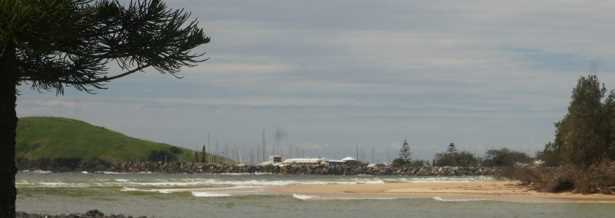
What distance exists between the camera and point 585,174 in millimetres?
42969

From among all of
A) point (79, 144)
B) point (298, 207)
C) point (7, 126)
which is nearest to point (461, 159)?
point (79, 144)

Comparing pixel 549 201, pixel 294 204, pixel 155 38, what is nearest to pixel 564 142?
pixel 549 201

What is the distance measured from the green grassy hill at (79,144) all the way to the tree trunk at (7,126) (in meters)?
151

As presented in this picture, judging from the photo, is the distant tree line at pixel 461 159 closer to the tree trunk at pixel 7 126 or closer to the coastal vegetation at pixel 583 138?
the coastal vegetation at pixel 583 138

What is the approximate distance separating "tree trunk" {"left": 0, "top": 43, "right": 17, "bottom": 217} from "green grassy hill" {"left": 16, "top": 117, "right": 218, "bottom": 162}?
494 feet

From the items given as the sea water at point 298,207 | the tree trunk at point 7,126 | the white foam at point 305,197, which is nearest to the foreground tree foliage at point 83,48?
the tree trunk at point 7,126

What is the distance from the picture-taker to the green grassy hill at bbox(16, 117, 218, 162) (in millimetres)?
167500

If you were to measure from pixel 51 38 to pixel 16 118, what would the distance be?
148 centimetres

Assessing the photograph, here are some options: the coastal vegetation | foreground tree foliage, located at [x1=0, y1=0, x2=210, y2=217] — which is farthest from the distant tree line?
foreground tree foliage, located at [x1=0, y1=0, x2=210, y2=217]

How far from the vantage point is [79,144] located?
175625 millimetres

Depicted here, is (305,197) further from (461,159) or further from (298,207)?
(461,159)

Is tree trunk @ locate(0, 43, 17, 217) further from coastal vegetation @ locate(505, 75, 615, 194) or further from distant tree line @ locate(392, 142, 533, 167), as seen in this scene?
distant tree line @ locate(392, 142, 533, 167)

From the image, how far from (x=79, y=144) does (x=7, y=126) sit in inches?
6582

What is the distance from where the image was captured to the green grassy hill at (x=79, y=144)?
550 ft
